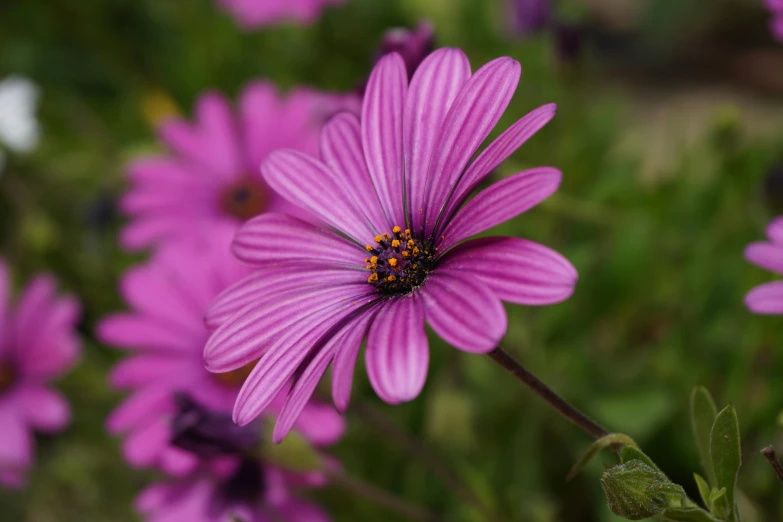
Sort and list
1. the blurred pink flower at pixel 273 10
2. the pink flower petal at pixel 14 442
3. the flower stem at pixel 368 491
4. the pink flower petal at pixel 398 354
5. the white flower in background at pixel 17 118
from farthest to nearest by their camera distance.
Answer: the white flower in background at pixel 17 118
the blurred pink flower at pixel 273 10
the pink flower petal at pixel 14 442
the flower stem at pixel 368 491
the pink flower petal at pixel 398 354

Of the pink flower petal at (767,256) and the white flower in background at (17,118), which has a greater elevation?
the pink flower petal at (767,256)

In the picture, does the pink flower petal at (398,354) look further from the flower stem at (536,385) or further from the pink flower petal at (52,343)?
the pink flower petal at (52,343)

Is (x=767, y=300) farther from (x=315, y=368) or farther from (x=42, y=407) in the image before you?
(x=42, y=407)

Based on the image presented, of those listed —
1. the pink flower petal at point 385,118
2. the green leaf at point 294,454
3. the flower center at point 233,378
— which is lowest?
the flower center at point 233,378

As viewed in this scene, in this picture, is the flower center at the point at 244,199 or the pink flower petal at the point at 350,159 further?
the flower center at the point at 244,199

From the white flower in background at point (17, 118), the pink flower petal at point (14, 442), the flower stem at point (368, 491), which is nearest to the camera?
the flower stem at point (368, 491)


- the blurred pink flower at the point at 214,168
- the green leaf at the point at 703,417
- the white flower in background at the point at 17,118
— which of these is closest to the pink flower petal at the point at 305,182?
the green leaf at the point at 703,417
